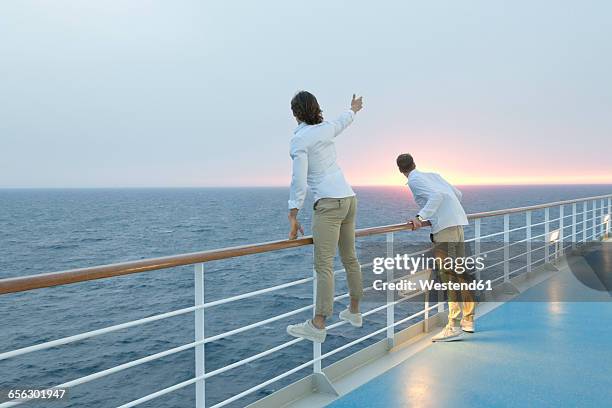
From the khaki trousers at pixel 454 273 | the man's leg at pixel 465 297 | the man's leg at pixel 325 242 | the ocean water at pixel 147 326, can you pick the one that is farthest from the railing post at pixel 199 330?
the ocean water at pixel 147 326

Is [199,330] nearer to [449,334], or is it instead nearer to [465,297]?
[449,334]

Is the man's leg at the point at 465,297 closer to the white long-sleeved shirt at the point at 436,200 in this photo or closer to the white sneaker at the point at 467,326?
the white sneaker at the point at 467,326

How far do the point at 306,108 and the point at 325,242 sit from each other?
0.57 metres

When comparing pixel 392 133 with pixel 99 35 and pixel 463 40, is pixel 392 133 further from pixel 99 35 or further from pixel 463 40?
pixel 99 35

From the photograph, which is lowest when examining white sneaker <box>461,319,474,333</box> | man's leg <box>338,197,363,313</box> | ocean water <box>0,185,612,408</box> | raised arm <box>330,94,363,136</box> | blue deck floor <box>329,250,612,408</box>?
ocean water <box>0,185,612,408</box>

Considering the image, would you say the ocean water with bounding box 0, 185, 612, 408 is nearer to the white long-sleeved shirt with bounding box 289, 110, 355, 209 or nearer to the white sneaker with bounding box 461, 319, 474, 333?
the white sneaker with bounding box 461, 319, 474, 333

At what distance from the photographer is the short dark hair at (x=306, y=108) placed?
215 cm

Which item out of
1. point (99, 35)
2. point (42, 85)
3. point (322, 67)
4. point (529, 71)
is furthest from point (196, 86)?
point (529, 71)

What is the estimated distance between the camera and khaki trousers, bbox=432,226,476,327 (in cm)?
320

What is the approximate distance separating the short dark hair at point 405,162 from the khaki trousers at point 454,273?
1.42ft

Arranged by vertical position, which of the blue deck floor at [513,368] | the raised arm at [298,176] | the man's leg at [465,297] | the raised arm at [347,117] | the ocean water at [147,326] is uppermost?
the raised arm at [347,117]

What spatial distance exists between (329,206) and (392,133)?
24.8m

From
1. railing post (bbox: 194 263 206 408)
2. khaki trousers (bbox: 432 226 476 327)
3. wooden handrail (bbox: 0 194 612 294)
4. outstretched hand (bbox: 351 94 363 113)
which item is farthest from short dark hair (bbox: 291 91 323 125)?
khaki trousers (bbox: 432 226 476 327)

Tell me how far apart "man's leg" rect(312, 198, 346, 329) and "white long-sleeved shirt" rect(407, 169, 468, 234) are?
0.95 m
